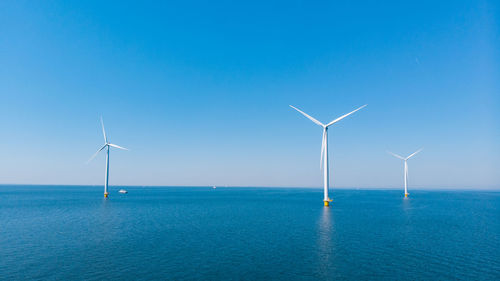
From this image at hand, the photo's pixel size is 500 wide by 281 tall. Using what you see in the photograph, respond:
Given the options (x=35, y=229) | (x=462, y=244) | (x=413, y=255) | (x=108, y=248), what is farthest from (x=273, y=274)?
(x=35, y=229)

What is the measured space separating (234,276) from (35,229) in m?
55.1

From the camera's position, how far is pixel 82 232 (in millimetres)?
58312

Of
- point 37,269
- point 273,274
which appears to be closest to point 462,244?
point 273,274

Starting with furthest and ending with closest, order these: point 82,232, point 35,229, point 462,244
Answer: point 35,229, point 82,232, point 462,244

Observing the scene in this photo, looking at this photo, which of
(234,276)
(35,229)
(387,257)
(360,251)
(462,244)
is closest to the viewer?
(234,276)

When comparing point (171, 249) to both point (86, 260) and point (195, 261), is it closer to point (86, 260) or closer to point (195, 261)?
point (195, 261)

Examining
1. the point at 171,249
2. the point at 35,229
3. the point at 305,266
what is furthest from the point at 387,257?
the point at 35,229

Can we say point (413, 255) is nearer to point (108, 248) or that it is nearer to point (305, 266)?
point (305, 266)

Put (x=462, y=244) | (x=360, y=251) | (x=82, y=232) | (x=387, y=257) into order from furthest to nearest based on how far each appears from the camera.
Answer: (x=82, y=232) → (x=462, y=244) → (x=360, y=251) → (x=387, y=257)

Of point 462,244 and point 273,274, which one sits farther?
point 462,244

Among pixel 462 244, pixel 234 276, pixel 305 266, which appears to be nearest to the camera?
pixel 234 276

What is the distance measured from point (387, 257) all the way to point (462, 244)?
2052 centimetres

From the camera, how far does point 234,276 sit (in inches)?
1249

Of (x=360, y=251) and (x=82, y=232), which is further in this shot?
(x=82, y=232)
